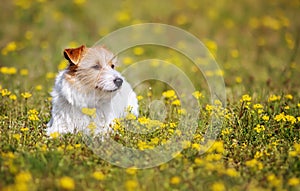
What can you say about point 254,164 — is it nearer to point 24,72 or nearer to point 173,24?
point 24,72

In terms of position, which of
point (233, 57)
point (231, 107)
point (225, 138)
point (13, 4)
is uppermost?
point (13, 4)

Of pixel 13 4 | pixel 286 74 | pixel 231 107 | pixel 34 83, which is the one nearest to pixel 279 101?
pixel 231 107

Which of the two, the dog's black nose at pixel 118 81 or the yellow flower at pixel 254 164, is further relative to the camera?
the dog's black nose at pixel 118 81

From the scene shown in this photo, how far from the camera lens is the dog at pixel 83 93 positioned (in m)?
5.10

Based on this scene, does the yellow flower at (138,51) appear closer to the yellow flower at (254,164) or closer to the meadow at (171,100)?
the meadow at (171,100)

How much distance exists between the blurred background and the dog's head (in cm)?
193

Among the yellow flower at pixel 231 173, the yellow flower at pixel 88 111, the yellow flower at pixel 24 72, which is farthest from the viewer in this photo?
the yellow flower at pixel 24 72

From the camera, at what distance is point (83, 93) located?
17.0 ft

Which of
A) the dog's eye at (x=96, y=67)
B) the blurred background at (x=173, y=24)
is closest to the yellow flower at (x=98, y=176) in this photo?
the dog's eye at (x=96, y=67)

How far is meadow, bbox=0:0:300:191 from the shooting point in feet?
13.5

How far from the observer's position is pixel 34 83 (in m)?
7.18

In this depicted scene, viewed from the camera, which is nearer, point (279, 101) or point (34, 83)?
point (279, 101)

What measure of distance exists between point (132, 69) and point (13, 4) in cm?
381

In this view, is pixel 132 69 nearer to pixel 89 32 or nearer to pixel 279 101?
pixel 89 32
